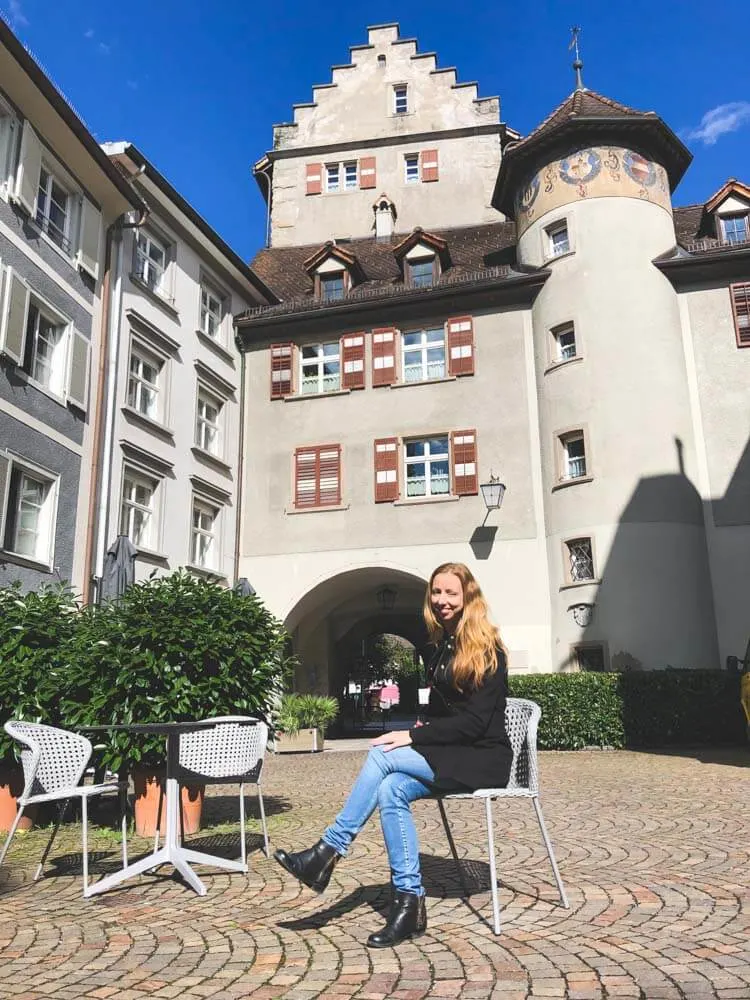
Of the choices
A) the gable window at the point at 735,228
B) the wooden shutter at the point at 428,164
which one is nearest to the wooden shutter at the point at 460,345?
the gable window at the point at 735,228

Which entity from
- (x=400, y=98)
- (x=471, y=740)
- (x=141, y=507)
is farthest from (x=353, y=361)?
(x=471, y=740)

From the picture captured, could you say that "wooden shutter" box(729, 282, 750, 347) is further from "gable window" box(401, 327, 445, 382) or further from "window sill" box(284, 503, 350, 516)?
"window sill" box(284, 503, 350, 516)

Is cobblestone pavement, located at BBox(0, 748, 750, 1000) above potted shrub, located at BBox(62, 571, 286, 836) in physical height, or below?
below

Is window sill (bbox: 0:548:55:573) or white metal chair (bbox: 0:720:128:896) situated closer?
white metal chair (bbox: 0:720:128:896)

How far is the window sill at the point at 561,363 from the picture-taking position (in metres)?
18.7

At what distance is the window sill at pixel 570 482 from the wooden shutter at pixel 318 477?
16.3ft

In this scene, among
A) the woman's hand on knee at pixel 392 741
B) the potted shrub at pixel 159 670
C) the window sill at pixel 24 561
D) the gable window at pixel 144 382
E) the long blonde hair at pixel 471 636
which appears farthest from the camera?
the gable window at pixel 144 382

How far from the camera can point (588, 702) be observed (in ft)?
50.3

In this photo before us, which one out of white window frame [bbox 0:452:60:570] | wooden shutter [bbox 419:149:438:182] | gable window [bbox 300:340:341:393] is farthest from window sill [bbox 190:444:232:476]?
wooden shutter [bbox 419:149:438:182]

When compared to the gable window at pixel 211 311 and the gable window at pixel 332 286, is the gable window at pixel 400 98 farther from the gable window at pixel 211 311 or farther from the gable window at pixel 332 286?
the gable window at pixel 211 311

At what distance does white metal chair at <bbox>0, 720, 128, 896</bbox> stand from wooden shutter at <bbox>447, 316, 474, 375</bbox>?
1549 cm

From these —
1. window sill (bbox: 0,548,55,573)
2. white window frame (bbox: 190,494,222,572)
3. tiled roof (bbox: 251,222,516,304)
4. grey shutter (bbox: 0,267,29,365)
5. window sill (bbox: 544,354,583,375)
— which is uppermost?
tiled roof (bbox: 251,222,516,304)

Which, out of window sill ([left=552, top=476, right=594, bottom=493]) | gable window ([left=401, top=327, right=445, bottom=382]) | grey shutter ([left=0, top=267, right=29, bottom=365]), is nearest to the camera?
grey shutter ([left=0, top=267, right=29, bottom=365])

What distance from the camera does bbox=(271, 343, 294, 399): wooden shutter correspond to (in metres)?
21.2
